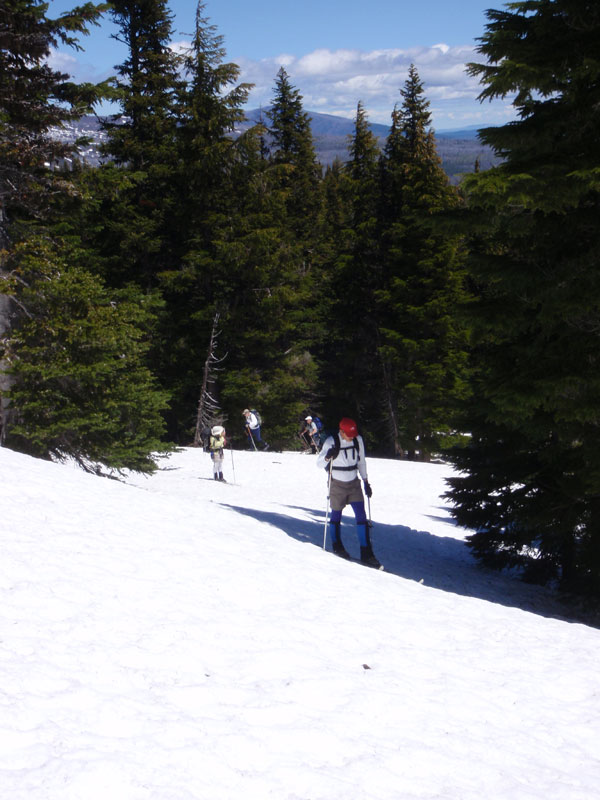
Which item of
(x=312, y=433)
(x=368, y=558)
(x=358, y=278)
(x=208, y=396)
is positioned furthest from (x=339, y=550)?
(x=358, y=278)

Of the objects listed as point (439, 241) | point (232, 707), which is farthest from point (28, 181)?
point (439, 241)

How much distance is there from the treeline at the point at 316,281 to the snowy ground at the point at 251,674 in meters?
3.31

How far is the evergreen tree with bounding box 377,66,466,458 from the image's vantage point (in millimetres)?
31922

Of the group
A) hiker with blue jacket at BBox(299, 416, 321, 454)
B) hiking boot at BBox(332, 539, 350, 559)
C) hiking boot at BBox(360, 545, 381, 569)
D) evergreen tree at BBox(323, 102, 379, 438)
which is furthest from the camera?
evergreen tree at BBox(323, 102, 379, 438)

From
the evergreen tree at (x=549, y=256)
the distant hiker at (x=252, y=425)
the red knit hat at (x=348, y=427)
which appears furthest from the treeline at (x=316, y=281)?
the distant hiker at (x=252, y=425)

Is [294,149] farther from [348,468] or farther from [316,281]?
[348,468]

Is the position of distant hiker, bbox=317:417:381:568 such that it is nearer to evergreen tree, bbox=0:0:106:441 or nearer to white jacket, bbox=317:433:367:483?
white jacket, bbox=317:433:367:483

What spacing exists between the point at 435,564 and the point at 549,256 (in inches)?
244

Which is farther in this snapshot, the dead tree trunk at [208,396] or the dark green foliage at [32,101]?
the dead tree trunk at [208,396]

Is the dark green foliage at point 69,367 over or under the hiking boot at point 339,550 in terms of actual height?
over

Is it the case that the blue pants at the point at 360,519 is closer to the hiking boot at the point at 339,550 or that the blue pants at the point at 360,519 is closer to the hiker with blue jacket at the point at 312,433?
the hiking boot at the point at 339,550

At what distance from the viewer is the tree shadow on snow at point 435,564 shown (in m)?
11.1

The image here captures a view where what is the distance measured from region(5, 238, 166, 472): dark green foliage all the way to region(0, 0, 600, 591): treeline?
0.20ft

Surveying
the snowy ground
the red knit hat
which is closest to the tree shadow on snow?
the snowy ground
